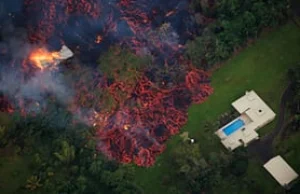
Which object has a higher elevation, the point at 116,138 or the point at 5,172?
the point at 116,138

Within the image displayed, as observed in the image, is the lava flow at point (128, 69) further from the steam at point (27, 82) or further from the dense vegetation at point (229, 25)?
the dense vegetation at point (229, 25)

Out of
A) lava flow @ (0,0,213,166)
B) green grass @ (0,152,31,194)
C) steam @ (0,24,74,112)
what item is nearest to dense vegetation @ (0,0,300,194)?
green grass @ (0,152,31,194)

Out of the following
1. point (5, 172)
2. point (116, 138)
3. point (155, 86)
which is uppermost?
point (155, 86)

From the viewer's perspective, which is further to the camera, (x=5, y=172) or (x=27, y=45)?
(x=27, y=45)

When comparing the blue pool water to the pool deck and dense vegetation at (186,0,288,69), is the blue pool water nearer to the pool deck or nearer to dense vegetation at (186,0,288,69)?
the pool deck

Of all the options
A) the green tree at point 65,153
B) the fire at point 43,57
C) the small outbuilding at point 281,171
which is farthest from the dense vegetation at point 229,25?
the green tree at point 65,153

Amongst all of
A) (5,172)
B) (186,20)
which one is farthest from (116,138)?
(186,20)

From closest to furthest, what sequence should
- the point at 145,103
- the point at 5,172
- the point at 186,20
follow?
the point at 5,172 → the point at 145,103 → the point at 186,20

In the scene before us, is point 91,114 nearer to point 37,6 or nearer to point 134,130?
point 134,130
